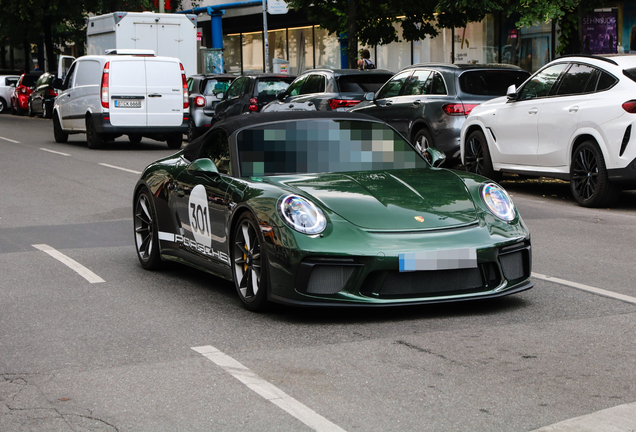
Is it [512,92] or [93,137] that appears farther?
[93,137]

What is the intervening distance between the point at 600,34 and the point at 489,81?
7.33m

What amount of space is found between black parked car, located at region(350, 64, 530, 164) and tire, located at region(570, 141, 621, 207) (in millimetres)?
3239

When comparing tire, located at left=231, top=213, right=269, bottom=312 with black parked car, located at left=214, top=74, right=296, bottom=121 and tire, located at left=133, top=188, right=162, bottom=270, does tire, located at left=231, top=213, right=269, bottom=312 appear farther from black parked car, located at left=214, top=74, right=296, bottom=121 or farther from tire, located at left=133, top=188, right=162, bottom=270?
black parked car, located at left=214, top=74, right=296, bottom=121

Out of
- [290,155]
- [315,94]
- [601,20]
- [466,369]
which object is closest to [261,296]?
[290,155]

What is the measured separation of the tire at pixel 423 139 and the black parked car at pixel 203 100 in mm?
9305

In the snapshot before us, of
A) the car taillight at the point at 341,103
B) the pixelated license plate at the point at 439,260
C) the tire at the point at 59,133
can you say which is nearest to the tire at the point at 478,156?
the car taillight at the point at 341,103

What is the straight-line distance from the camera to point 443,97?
1542cm

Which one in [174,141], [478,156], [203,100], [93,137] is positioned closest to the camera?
[478,156]

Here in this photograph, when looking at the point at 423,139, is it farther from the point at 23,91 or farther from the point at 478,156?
the point at 23,91

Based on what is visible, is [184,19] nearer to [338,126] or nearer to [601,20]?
[601,20]

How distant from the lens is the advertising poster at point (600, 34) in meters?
21.7

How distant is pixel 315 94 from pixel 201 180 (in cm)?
1187

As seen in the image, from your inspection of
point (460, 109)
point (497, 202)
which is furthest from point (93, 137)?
point (497, 202)

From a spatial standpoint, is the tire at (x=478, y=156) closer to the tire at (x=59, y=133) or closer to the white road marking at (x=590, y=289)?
the white road marking at (x=590, y=289)
